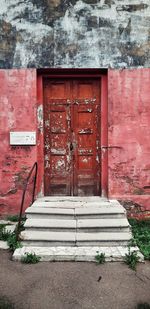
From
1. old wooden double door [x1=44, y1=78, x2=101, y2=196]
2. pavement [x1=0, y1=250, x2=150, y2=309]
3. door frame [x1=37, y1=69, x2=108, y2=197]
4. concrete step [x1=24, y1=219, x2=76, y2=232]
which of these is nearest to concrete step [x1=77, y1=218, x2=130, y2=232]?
concrete step [x1=24, y1=219, x2=76, y2=232]

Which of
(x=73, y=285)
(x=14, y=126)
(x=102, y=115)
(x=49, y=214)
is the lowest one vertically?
(x=73, y=285)

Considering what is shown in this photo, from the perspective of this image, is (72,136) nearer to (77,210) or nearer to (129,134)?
(129,134)

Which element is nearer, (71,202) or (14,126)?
(71,202)

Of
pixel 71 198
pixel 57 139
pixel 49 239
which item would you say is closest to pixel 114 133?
pixel 57 139

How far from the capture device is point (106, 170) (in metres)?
7.06

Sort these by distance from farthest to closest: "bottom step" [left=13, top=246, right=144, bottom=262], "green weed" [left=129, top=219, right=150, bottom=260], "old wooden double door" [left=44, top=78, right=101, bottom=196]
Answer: "old wooden double door" [left=44, top=78, right=101, bottom=196]
"green weed" [left=129, top=219, right=150, bottom=260]
"bottom step" [left=13, top=246, right=144, bottom=262]

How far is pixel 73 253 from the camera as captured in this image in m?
5.20

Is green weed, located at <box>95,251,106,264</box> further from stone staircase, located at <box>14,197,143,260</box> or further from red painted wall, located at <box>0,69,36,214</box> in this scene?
red painted wall, located at <box>0,69,36,214</box>

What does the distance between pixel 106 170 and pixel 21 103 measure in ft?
7.11

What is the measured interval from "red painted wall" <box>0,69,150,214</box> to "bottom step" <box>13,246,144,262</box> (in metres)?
1.72

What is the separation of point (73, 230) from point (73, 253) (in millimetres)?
621

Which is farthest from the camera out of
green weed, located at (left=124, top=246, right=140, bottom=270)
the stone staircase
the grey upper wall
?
the grey upper wall

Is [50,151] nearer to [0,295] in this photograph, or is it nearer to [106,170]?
[106,170]

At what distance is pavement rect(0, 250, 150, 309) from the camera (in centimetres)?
406
